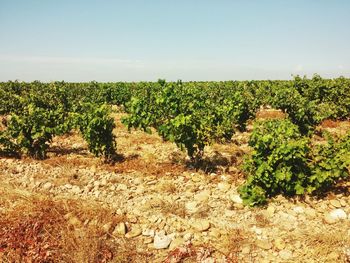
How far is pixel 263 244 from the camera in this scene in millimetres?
5250

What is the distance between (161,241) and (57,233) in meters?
1.85

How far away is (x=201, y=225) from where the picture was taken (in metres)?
5.80

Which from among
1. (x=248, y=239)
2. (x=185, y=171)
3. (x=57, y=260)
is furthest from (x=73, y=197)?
(x=248, y=239)

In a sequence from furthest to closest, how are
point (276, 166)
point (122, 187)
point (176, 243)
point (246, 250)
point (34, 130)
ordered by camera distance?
point (34, 130)
point (122, 187)
point (276, 166)
point (176, 243)
point (246, 250)

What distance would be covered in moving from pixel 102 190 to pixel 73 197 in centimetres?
69

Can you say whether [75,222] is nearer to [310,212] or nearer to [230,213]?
[230,213]

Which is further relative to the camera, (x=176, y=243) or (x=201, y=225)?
(x=201, y=225)

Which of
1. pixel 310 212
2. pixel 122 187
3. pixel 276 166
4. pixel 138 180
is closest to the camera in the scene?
pixel 310 212

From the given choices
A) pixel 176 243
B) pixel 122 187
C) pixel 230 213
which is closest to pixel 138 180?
pixel 122 187

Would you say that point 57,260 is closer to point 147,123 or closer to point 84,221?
point 84,221

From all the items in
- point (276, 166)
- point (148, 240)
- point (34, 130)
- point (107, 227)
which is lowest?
point (148, 240)

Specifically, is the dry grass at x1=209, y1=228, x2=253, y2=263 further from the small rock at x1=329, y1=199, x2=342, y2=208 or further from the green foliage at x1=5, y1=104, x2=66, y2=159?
the green foliage at x1=5, y1=104, x2=66, y2=159

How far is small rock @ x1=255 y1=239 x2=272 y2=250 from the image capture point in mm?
5199

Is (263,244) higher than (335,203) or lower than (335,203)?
lower
